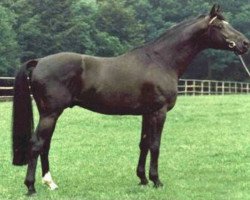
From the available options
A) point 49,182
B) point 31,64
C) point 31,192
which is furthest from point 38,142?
point 31,64

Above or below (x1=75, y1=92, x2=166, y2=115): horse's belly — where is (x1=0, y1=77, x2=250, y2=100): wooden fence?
below

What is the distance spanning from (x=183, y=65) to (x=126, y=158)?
10.5 feet

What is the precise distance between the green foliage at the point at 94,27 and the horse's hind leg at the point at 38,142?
42.7 metres

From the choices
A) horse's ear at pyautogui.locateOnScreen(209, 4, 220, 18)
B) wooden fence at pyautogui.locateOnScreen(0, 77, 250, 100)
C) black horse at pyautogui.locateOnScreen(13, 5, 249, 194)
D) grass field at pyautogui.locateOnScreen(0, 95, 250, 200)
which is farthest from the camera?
wooden fence at pyautogui.locateOnScreen(0, 77, 250, 100)

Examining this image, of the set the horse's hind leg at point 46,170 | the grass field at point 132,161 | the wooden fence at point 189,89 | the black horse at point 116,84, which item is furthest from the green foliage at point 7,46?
the black horse at point 116,84

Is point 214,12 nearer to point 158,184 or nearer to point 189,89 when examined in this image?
point 158,184

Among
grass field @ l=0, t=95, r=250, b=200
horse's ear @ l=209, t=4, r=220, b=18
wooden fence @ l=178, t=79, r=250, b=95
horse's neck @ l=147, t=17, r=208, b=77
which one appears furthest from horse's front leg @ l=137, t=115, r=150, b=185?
wooden fence @ l=178, t=79, r=250, b=95

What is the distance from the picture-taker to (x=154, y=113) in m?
8.30

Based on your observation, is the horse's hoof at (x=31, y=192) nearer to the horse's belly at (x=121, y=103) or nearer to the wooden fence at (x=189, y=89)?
the horse's belly at (x=121, y=103)

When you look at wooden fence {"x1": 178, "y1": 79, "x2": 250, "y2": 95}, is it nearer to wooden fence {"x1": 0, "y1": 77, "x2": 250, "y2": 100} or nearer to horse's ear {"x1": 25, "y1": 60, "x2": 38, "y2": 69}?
wooden fence {"x1": 0, "y1": 77, "x2": 250, "y2": 100}

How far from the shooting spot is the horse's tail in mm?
8125

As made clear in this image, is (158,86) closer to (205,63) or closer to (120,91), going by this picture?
(120,91)

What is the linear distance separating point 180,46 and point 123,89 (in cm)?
123

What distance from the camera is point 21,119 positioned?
8.15m
